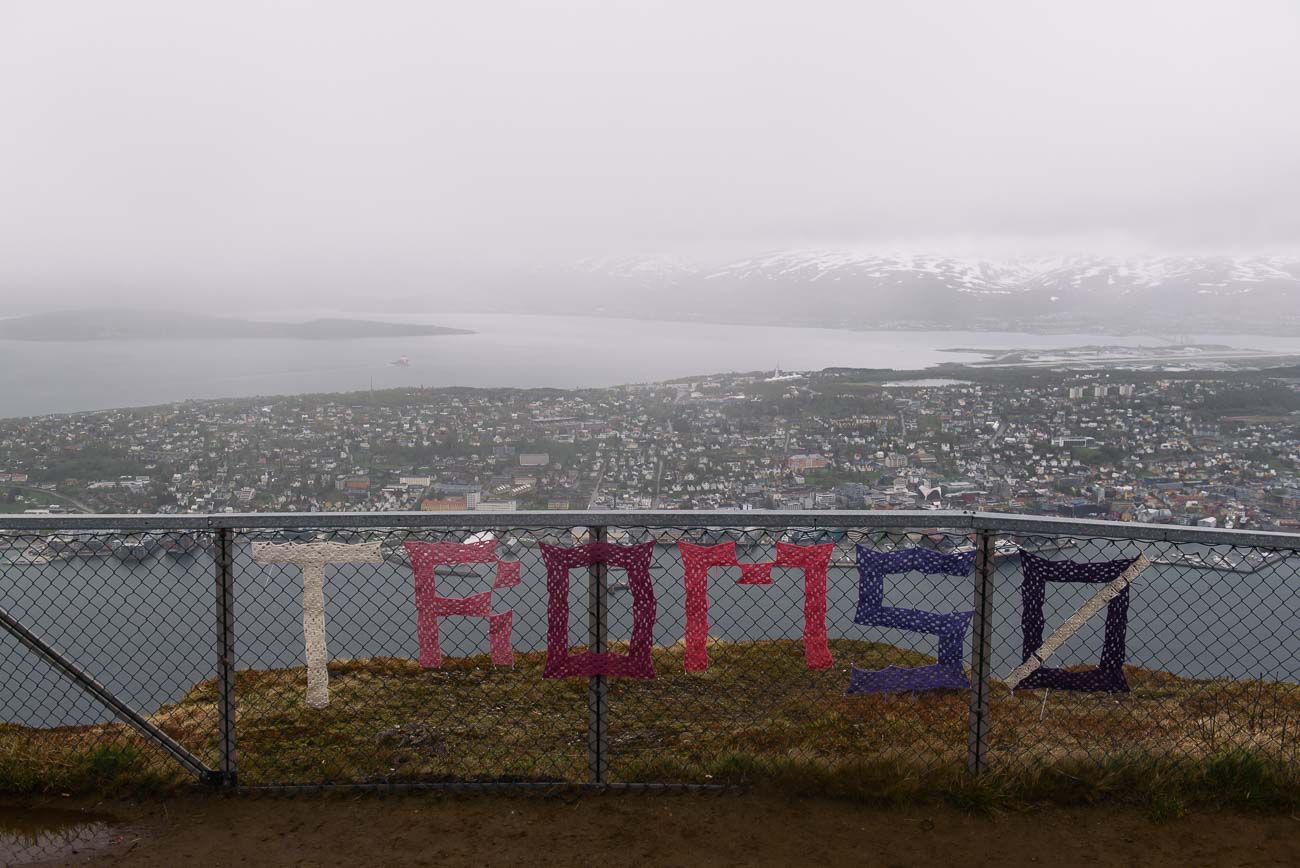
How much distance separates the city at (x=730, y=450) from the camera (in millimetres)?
20938

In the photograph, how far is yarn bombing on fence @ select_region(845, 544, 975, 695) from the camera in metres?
3.59

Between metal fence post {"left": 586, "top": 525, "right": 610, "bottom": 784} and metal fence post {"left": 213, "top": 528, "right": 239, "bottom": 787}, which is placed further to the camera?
metal fence post {"left": 586, "top": 525, "right": 610, "bottom": 784}

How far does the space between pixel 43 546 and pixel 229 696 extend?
1127 mm

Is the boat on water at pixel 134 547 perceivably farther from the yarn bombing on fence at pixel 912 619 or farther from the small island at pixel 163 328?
the small island at pixel 163 328

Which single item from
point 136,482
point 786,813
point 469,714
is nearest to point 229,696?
point 469,714

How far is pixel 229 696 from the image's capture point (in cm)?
367

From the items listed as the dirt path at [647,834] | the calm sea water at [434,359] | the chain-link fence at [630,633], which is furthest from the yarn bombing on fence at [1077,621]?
the calm sea water at [434,359]

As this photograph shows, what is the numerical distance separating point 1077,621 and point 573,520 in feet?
6.55

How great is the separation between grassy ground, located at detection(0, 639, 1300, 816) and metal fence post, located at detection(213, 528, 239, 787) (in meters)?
0.19

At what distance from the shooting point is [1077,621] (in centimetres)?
339

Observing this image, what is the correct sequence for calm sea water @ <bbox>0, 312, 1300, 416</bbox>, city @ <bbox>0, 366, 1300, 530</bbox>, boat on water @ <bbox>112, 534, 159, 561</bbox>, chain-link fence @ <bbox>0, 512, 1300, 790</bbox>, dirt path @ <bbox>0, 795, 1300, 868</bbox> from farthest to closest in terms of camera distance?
calm sea water @ <bbox>0, 312, 1300, 416</bbox>
city @ <bbox>0, 366, 1300, 530</bbox>
boat on water @ <bbox>112, 534, 159, 561</bbox>
chain-link fence @ <bbox>0, 512, 1300, 790</bbox>
dirt path @ <bbox>0, 795, 1300, 868</bbox>

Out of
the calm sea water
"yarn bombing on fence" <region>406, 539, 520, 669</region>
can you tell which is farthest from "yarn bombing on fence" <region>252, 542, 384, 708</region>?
the calm sea water

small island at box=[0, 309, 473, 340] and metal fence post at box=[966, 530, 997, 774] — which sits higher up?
small island at box=[0, 309, 473, 340]

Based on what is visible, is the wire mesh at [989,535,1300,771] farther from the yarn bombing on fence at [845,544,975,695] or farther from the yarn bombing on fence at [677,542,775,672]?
the yarn bombing on fence at [677,542,775,672]
